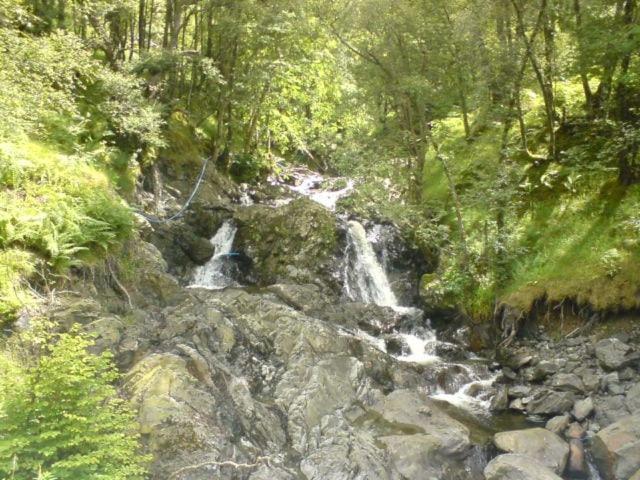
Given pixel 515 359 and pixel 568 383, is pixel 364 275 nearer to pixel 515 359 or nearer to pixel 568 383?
pixel 515 359

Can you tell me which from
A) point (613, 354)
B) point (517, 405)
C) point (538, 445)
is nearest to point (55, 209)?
point (538, 445)

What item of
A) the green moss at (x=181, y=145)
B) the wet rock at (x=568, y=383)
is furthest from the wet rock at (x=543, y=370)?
the green moss at (x=181, y=145)

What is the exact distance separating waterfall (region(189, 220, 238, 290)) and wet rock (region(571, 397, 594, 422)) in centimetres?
1012

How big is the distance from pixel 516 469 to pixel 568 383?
346 centimetres

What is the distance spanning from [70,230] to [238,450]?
5123 mm

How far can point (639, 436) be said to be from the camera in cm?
812

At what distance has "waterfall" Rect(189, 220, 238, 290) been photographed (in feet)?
52.0

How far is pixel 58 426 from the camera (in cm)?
504

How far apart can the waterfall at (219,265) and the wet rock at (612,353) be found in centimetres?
1034

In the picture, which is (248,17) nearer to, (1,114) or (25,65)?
(25,65)

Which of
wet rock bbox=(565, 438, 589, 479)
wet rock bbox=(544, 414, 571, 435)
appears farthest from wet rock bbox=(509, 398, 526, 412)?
wet rock bbox=(565, 438, 589, 479)

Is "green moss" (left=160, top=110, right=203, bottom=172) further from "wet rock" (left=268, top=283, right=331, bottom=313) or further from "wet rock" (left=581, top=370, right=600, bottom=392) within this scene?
"wet rock" (left=581, top=370, right=600, bottom=392)

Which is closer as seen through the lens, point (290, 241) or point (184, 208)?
point (290, 241)

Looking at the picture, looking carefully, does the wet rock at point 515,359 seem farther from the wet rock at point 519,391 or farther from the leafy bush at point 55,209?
the leafy bush at point 55,209
